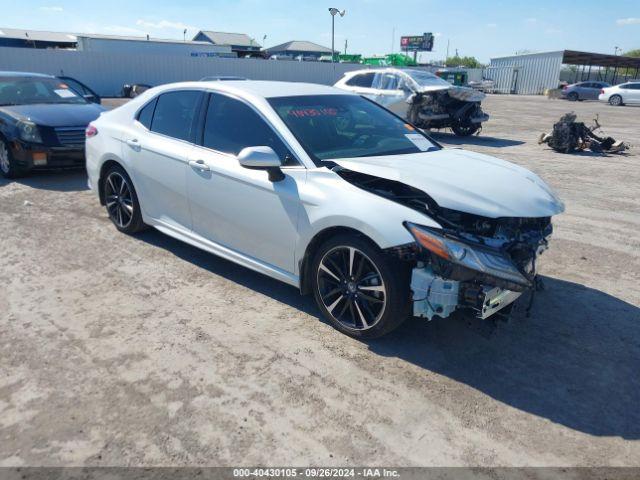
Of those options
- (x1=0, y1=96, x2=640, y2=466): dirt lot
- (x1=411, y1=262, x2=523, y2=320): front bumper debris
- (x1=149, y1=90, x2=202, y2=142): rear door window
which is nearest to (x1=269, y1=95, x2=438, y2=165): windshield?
(x1=149, y1=90, x2=202, y2=142): rear door window

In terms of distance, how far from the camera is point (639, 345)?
3707mm

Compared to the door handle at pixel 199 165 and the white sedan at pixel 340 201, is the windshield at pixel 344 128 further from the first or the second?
the door handle at pixel 199 165

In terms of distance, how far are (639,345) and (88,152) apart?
5683mm

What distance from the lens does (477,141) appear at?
1440 cm

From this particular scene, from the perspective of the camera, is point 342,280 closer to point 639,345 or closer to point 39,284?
point 639,345

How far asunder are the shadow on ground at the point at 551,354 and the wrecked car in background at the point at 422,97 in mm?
10374

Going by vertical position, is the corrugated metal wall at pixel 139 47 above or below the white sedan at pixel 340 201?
above

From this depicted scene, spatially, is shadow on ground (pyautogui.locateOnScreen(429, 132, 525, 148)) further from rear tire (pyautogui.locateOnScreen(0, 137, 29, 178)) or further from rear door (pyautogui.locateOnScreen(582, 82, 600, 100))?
rear door (pyautogui.locateOnScreen(582, 82, 600, 100))

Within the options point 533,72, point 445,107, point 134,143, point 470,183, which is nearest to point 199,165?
point 134,143

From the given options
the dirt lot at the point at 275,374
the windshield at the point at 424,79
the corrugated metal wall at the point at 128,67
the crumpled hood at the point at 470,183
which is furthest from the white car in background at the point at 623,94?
the crumpled hood at the point at 470,183

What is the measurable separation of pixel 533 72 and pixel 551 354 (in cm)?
5308

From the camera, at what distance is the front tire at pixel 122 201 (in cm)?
536

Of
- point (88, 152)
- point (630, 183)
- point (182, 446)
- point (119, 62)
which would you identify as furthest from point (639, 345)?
point (119, 62)

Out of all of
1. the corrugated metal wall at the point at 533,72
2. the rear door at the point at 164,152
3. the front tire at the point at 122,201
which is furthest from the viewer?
the corrugated metal wall at the point at 533,72
